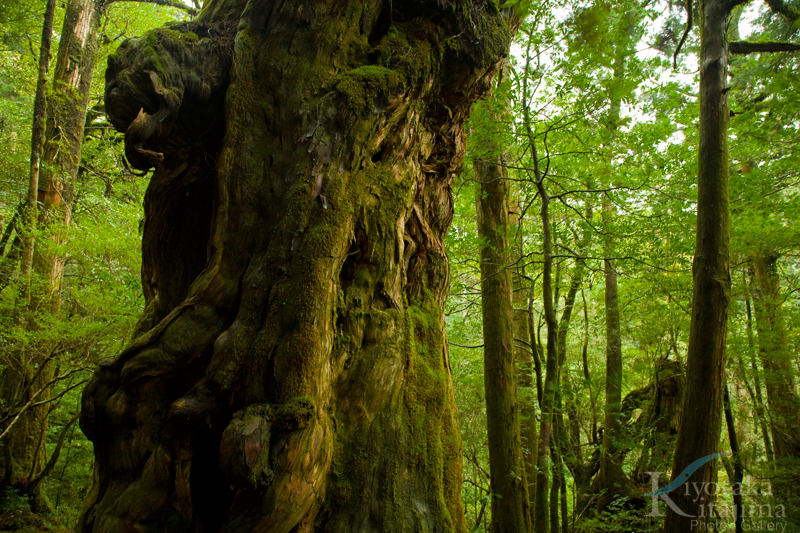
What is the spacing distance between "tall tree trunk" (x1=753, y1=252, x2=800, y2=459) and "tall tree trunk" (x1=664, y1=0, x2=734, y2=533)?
489 cm

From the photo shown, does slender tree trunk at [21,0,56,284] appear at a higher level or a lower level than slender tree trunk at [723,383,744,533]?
higher

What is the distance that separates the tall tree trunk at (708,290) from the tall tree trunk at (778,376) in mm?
4894

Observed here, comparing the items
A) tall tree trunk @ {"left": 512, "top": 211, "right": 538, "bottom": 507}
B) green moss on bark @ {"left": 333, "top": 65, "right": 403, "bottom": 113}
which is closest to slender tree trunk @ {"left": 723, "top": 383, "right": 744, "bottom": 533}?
tall tree trunk @ {"left": 512, "top": 211, "right": 538, "bottom": 507}

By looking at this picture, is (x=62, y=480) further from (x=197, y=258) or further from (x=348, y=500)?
(x=348, y=500)

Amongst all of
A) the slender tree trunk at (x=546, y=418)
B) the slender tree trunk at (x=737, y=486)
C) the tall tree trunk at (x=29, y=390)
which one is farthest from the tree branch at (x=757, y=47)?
the tall tree trunk at (x=29, y=390)

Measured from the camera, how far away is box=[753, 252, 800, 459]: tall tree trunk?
7613 mm

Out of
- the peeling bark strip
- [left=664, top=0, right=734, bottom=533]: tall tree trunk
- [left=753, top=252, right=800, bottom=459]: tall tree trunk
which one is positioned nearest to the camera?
the peeling bark strip

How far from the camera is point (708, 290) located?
12.6ft

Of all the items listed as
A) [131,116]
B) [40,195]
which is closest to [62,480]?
[40,195]

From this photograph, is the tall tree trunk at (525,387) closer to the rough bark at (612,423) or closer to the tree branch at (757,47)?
the rough bark at (612,423)

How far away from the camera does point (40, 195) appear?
22.2 feet

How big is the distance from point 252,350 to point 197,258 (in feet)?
4.43

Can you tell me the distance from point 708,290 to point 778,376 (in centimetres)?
593

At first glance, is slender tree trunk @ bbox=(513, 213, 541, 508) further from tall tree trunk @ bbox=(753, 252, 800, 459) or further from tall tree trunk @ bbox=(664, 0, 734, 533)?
tall tree trunk @ bbox=(753, 252, 800, 459)
